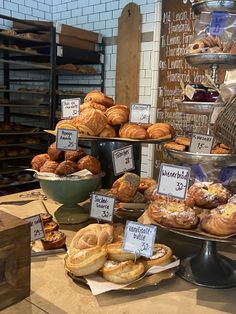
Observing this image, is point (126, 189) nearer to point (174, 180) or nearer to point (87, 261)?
point (174, 180)

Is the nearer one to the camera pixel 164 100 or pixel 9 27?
pixel 164 100

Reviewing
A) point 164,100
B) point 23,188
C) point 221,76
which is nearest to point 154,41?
point 164,100

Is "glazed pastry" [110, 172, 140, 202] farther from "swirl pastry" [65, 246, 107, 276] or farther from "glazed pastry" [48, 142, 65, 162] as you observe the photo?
"swirl pastry" [65, 246, 107, 276]

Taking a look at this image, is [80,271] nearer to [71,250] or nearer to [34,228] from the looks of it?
[71,250]

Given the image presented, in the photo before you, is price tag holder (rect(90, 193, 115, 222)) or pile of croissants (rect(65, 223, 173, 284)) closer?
pile of croissants (rect(65, 223, 173, 284))

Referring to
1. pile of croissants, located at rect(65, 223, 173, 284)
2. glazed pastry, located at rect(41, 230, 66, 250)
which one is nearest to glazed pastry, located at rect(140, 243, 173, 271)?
pile of croissants, located at rect(65, 223, 173, 284)

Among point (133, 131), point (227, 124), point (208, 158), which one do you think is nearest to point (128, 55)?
point (133, 131)

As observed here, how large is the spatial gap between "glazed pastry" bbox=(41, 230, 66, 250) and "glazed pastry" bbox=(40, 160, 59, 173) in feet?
1.11

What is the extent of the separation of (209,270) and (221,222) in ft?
0.95

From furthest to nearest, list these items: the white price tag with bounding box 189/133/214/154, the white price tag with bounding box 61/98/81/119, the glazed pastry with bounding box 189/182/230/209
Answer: the white price tag with bounding box 61/98/81/119, the white price tag with bounding box 189/133/214/154, the glazed pastry with bounding box 189/182/230/209

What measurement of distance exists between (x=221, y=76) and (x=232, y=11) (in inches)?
70.5

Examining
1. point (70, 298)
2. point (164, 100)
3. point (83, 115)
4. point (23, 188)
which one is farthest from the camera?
point (23, 188)

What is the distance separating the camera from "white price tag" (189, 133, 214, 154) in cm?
148

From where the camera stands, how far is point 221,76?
124 inches
